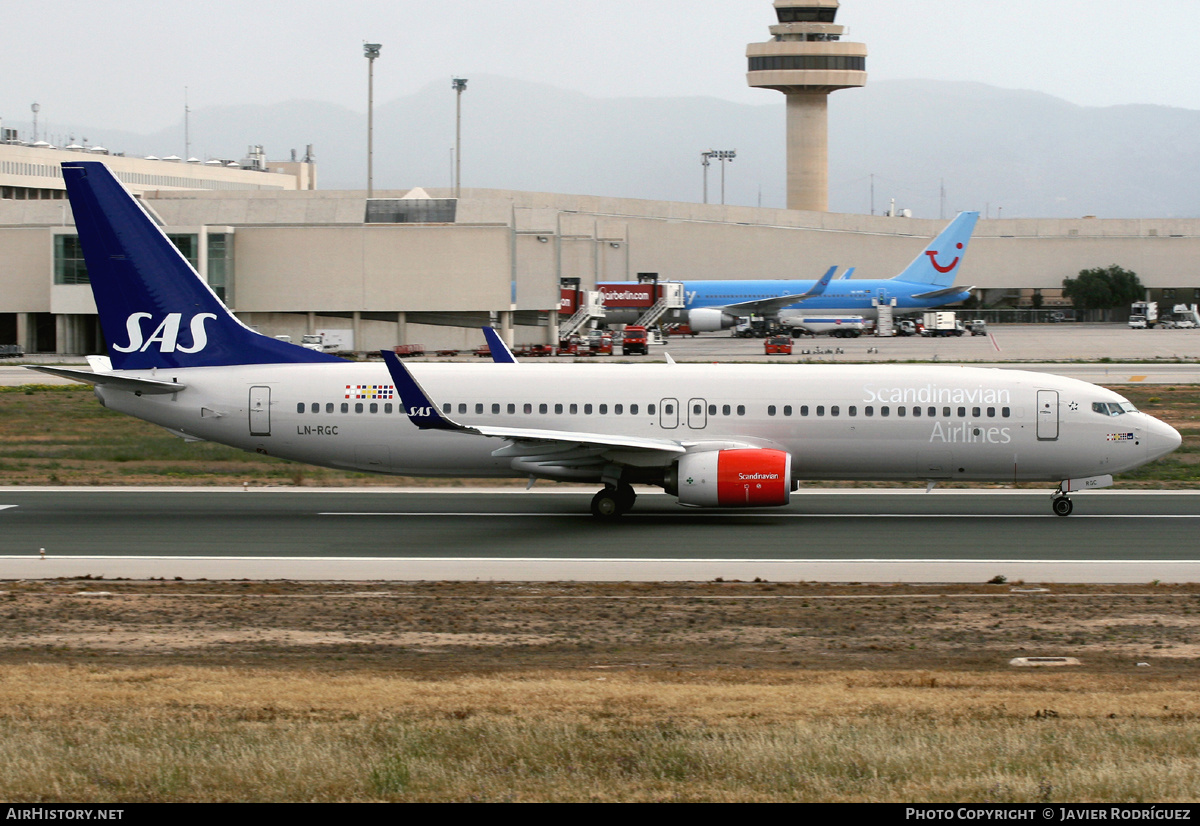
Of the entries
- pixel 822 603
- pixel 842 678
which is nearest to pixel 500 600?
pixel 822 603

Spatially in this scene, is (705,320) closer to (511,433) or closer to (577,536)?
(511,433)

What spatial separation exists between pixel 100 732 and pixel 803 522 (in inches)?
749

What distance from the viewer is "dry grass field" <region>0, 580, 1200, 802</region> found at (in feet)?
34.0

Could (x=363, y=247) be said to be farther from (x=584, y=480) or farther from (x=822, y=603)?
(x=822, y=603)

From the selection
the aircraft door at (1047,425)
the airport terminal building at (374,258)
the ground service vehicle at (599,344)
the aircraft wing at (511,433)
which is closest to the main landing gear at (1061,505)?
the aircraft door at (1047,425)

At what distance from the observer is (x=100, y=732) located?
40.0 ft

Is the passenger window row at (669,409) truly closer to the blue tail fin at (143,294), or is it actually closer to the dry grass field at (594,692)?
the blue tail fin at (143,294)

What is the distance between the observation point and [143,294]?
30000mm

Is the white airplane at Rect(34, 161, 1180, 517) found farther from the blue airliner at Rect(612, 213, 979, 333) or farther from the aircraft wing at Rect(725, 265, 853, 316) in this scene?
the aircraft wing at Rect(725, 265, 853, 316)

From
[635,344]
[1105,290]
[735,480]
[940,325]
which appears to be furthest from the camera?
[1105,290]

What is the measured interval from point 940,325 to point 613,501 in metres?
83.2

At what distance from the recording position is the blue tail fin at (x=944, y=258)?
115250mm

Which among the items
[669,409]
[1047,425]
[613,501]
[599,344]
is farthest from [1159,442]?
[599,344]

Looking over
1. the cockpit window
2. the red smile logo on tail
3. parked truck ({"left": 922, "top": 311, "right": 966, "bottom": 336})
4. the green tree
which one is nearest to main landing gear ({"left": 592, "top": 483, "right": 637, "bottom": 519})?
the cockpit window
